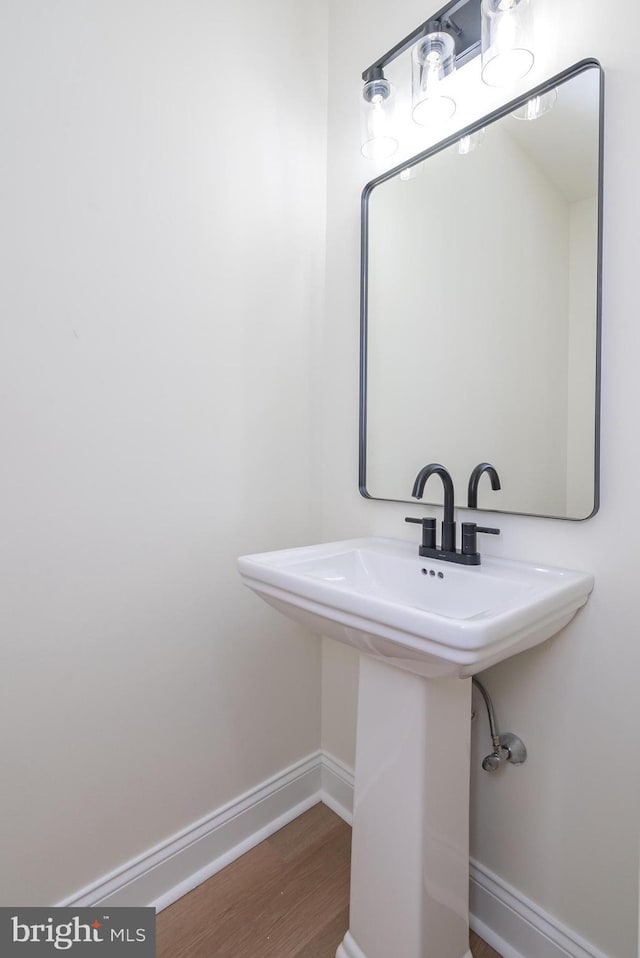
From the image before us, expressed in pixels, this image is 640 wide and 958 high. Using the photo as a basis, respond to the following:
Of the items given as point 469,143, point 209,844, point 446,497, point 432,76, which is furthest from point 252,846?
point 432,76

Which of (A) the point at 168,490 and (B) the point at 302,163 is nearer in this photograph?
(A) the point at 168,490

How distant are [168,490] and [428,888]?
103cm

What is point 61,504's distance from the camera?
41.9 inches

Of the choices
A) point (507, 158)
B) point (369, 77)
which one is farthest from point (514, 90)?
point (369, 77)

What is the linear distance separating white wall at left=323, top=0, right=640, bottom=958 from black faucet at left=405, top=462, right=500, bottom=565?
0.28 ft

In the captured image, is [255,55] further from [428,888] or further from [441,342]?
[428,888]

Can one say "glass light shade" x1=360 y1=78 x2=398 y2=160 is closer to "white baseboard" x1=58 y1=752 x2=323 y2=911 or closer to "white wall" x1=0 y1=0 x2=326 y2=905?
"white wall" x1=0 y1=0 x2=326 y2=905

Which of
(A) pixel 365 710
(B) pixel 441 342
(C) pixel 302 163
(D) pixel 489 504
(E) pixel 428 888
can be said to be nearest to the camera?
(E) pixel 428 888

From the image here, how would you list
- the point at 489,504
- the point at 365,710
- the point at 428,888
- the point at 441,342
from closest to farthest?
the point at 428,888 → the point at 365,710 → the point at 489,504 → the point at 441,342

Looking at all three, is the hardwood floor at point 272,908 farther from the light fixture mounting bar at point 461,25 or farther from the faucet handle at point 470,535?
the light fixture mounting bar at point 461,25

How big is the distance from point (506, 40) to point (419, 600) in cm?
126

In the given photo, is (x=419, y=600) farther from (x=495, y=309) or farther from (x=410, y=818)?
(x=495, y=309)

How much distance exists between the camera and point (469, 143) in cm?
121

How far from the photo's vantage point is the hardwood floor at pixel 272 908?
1.12 m
